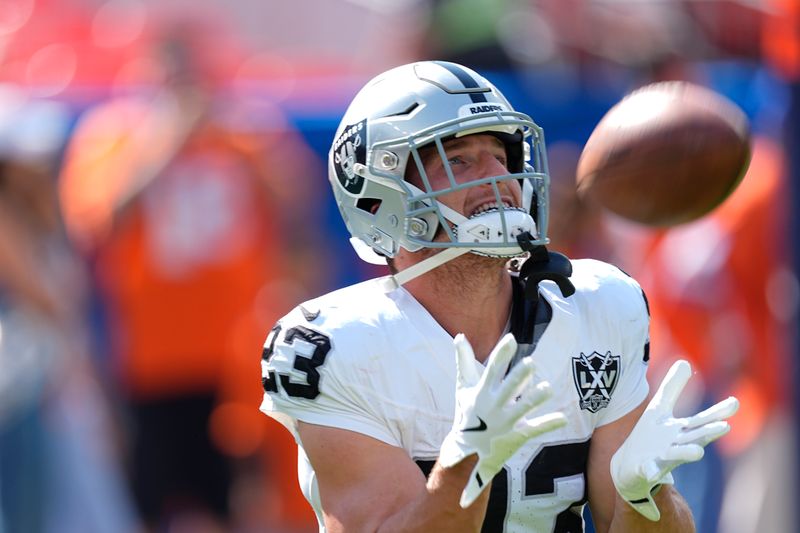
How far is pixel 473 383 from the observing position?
116 inches

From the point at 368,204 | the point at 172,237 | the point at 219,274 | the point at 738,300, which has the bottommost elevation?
the point at 219,274

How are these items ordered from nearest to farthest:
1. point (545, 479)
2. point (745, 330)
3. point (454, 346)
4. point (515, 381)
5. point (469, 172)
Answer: point (515, 381), point (454, 346), point (545, 479), point (469, 172), point (745, 330)

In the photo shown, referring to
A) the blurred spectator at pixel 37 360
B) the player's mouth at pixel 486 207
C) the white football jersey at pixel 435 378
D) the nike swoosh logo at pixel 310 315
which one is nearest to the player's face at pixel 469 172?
the player's mouth at pixel 486 207

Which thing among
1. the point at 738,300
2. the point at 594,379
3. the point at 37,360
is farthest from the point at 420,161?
the point at 738,300

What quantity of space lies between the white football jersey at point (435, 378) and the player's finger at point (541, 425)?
353 millimetres

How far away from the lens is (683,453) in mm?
2973

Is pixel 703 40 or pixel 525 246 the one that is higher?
pixel 525 246

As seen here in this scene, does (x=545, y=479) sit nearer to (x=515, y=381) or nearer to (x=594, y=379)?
(x=594, y=379)

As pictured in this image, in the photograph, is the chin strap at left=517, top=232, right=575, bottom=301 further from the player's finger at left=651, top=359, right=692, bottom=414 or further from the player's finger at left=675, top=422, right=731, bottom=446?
the player's finger at left=675, top=422, right=731, bottom=446

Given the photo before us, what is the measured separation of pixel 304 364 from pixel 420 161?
19.8 inches

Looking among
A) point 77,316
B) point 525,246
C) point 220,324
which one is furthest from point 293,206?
point 525,246

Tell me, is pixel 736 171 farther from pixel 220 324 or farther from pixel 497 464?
pixel 220 324

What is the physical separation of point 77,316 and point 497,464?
3.87 metres

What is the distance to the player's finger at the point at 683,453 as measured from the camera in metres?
2.95
